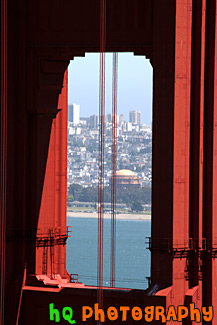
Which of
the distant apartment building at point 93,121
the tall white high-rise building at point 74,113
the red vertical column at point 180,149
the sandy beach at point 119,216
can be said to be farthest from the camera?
the distant apartment building at point 93,121

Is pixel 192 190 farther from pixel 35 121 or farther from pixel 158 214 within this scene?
pixel 35 121

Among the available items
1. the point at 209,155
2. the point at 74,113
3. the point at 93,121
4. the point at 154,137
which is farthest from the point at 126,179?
the point at 154,137

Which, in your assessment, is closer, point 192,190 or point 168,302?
point 168,302

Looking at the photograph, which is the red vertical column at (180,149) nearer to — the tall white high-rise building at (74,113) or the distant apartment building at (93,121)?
the tall white high-rise building at (74,113)

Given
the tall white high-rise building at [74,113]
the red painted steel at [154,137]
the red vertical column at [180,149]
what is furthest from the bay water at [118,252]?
the red vertical column at [180,149]

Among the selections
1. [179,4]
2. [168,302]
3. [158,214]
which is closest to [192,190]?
[158,214]
